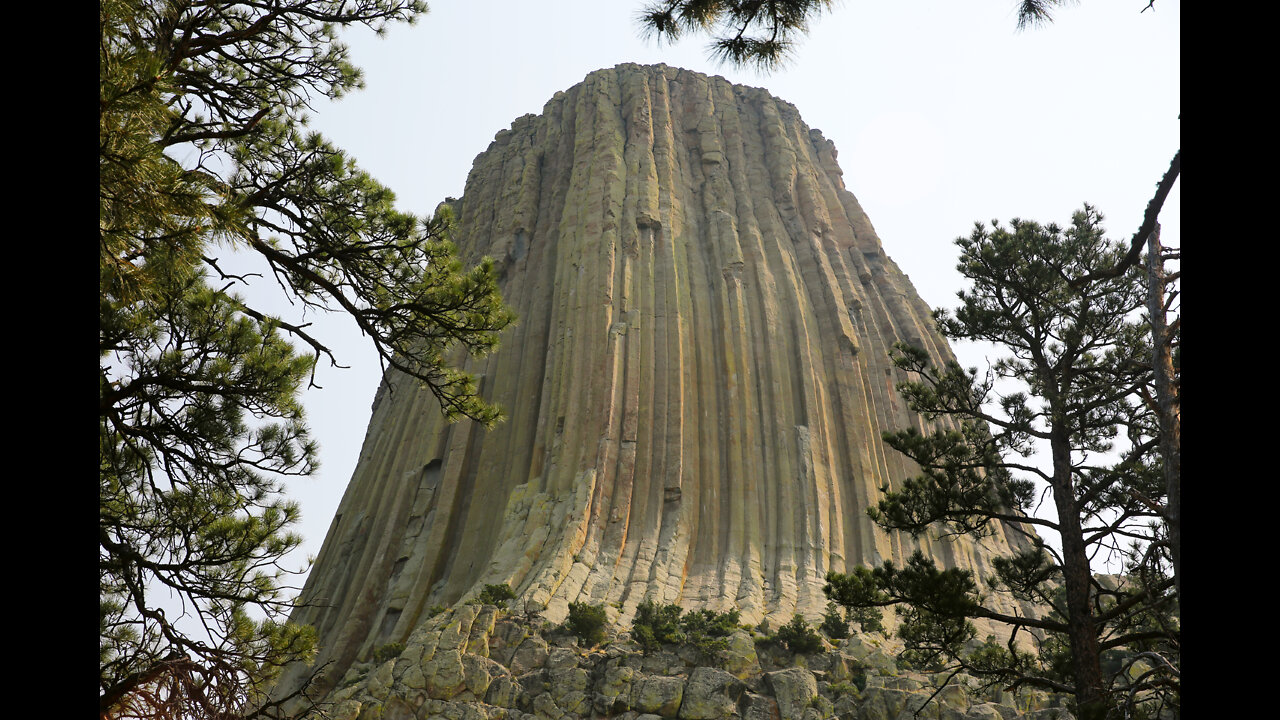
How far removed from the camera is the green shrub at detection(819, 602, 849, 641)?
2359 cm

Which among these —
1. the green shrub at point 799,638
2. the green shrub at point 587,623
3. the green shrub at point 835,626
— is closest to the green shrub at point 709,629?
the green shrub at point 799,638

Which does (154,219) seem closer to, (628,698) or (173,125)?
(173,125)

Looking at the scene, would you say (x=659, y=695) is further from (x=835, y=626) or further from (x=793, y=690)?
(x=835, y=626)

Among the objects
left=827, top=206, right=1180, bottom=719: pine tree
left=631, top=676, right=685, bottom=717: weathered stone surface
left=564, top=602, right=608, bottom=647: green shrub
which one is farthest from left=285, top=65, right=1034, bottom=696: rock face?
left=827, top=206, right=1180, bottom=719: pine tree

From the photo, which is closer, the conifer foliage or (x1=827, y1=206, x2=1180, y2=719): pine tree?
the conifer foliage

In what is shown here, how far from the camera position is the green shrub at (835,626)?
2359 cm

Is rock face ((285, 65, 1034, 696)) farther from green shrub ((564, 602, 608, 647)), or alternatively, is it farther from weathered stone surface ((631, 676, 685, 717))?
green shrub ((564, 602, 608, 647))

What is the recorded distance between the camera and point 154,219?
5578 millimetres

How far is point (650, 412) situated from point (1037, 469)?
21.7m

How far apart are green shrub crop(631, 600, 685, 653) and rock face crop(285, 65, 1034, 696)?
0.88m
